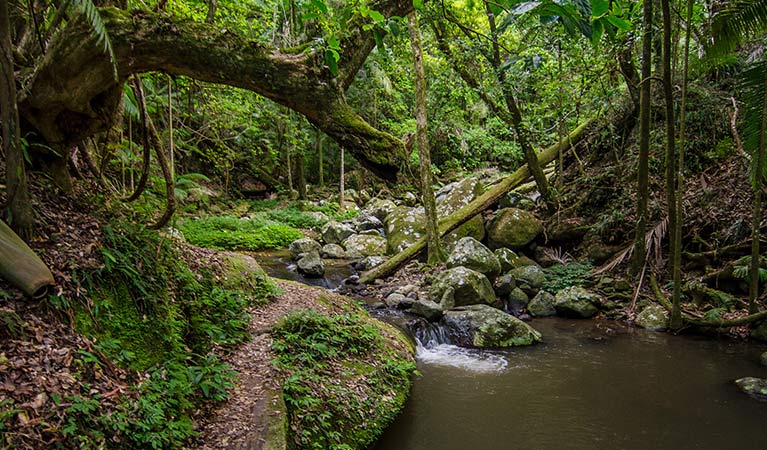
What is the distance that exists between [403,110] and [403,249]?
11317 mm

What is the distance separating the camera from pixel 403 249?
36.4 ft

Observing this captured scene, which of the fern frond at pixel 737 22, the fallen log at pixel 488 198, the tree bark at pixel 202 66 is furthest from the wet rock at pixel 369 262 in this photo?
the tree bark at pixel 202 66

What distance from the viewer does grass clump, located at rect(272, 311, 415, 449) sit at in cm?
369

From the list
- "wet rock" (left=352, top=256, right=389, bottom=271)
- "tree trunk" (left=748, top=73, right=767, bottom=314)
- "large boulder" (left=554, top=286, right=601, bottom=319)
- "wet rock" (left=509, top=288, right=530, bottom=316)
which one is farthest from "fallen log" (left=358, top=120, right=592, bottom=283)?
"tree trunk" (left=748, top=73, right=767, bottom=314)

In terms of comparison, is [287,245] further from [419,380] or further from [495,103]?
[419,380]

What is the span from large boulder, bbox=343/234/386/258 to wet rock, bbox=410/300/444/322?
4495 mm

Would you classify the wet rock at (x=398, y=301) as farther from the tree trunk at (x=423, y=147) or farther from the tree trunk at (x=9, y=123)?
the tree trunk at (x=9, y=123)

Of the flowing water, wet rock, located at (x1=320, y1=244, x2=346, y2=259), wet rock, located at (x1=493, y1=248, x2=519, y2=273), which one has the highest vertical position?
wet rock, located at (x1=493, y1=248, x2=519, y2=273)

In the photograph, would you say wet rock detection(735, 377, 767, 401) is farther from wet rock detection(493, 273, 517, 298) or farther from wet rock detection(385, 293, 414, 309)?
wet rock detection(385, 293, 414, 309)

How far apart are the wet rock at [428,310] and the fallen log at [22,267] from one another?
5.65m

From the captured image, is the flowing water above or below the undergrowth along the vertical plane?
below

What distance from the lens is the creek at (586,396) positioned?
4.38m

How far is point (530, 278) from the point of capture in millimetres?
9117

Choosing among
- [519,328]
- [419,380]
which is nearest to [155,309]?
[419,380]
